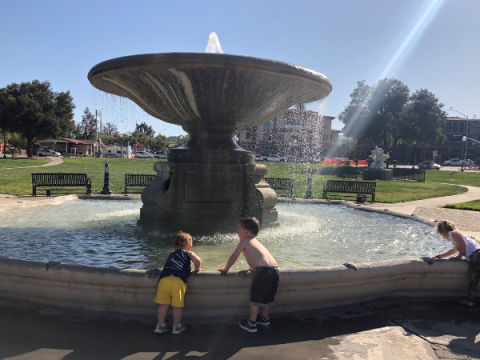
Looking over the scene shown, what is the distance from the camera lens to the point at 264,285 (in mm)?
3596

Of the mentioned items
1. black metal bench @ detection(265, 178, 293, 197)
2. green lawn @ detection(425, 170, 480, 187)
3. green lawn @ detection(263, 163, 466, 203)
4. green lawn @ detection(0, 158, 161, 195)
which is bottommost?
green lawn @ detection(0, 158, 161, 195)

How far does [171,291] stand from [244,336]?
2.40ft

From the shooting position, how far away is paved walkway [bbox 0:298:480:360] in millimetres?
3129

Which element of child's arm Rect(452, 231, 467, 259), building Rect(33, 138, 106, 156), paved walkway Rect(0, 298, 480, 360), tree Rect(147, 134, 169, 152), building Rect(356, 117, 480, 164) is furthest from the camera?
tree Rect(147, 134, 169, 152)

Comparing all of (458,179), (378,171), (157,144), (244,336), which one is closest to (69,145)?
(157,144)

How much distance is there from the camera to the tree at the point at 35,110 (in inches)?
2071

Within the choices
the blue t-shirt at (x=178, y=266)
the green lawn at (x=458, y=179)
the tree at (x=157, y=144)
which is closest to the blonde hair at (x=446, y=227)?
the blue t-shirt at (x=178, y=266)

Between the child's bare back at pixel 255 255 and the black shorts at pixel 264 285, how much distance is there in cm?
6

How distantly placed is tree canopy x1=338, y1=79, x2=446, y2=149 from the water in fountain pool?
167 ft

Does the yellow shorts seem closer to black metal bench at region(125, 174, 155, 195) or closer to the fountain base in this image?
the fountain base

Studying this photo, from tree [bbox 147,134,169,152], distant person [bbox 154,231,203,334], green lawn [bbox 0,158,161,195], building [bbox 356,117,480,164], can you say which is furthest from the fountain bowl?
tree [bbox 147,134,169,152]

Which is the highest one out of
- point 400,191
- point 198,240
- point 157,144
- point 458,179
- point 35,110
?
point 35,110

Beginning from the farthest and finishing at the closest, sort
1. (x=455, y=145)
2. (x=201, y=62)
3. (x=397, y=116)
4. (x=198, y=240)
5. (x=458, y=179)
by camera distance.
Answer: (x=455, y=145), (x=397, y=116), (x=458, y=179), (x=198, y=240), (x=201, y=62)

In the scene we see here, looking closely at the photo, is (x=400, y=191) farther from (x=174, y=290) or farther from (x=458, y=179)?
(x=174, y=290)
